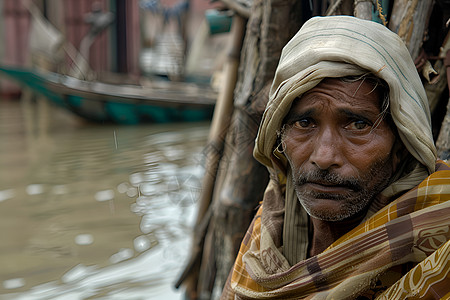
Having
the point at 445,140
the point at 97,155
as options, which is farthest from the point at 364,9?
the point at 97,155

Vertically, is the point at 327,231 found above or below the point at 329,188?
below

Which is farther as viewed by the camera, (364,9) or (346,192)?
(364,9)

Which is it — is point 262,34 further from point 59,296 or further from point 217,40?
point 217,40

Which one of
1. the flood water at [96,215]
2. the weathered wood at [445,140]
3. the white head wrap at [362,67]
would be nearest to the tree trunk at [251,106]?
the weathered wood at [445,140]

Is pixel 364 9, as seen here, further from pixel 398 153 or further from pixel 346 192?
pixel 346 192

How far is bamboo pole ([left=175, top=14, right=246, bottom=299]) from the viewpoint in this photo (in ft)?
10.2

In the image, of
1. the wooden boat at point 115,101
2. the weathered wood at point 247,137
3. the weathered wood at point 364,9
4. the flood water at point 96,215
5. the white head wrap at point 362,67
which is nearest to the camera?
the white head wrap at point 362,67

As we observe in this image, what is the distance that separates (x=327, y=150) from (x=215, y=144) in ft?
5.72

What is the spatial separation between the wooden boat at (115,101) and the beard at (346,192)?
9.59 m

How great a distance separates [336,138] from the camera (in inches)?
54.4

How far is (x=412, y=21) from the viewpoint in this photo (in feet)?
6.19

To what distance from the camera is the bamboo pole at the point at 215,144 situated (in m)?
3.09

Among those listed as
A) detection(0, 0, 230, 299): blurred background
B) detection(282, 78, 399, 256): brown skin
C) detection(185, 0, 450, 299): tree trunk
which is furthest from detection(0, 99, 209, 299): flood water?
detection(282, 78, 399, 256): brown skin

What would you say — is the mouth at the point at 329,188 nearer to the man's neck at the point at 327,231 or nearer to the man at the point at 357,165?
the man at the point at 357,165
